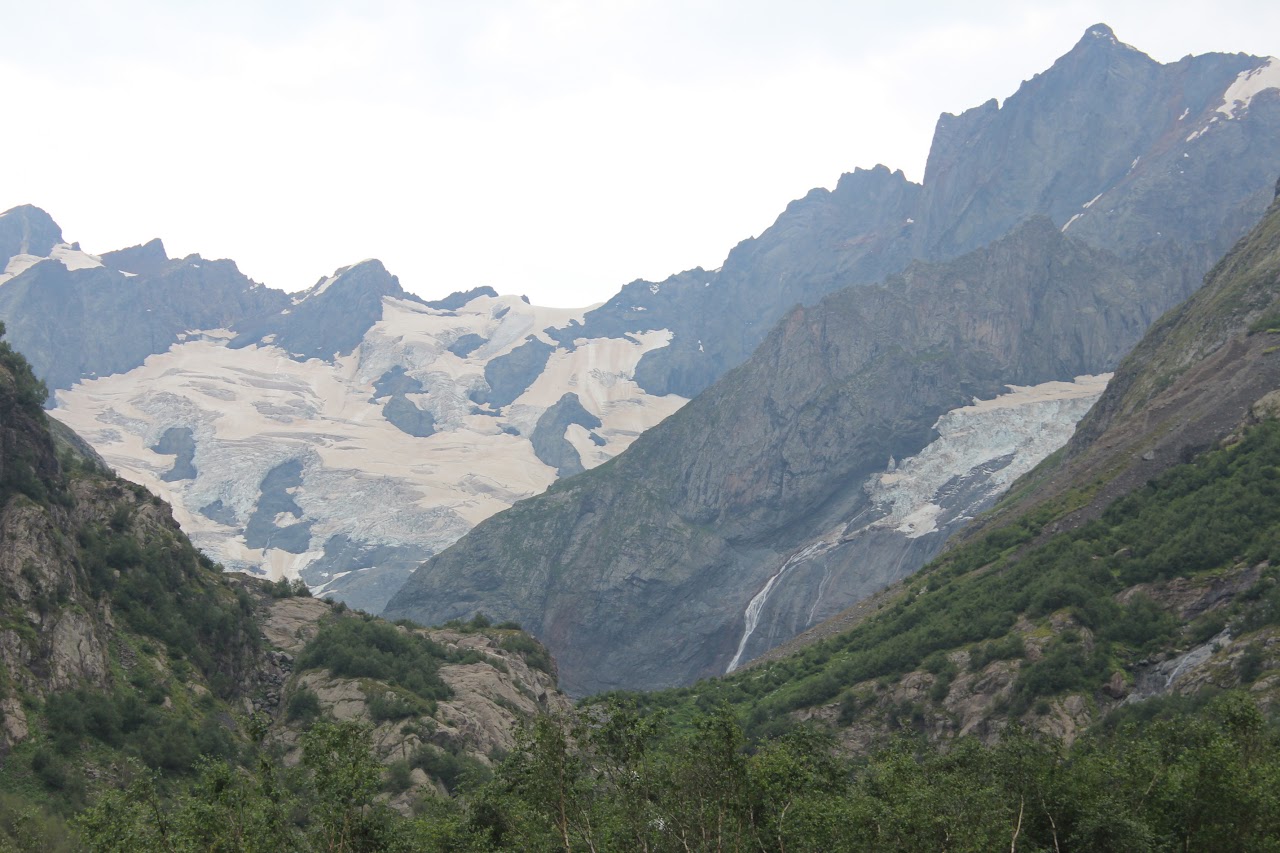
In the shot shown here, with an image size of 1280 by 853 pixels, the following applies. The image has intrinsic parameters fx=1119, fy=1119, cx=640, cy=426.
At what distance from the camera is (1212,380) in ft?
459

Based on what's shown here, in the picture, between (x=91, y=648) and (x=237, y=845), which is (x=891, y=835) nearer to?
(x=237, y=845)

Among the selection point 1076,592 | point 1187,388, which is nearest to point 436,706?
point 1076,592

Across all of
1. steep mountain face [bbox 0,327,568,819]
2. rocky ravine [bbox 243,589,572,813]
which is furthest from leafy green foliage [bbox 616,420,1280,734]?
steep mountain face [bbox 0,327,568,819]

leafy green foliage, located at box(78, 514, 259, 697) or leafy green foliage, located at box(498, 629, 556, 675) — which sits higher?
leafy green foliage, located at box(78, 514, 259, 697)

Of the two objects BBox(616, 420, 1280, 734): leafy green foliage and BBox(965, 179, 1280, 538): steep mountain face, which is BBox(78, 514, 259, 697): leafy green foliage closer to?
BBox(616, 420, 1280, 734): leafy green foliage

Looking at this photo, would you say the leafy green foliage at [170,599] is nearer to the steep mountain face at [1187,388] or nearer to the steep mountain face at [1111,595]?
the steep mountain face at [1111,595]

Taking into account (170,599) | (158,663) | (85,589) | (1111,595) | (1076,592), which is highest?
(85,589)

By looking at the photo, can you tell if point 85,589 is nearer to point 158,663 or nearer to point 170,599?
point 158,663

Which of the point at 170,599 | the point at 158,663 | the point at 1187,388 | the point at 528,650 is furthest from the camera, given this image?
the point at 1187,388

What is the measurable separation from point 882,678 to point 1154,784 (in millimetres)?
63840

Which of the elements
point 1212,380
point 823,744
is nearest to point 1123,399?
point 1212,380

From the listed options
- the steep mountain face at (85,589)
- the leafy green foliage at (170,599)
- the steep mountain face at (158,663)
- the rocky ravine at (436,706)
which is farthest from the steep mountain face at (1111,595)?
the steep mountain face at (85,589)

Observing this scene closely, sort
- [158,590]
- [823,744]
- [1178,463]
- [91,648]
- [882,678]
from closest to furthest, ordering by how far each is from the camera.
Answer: [823,744]
[91,648]
[158,590]
[882,678]
[1178,463]

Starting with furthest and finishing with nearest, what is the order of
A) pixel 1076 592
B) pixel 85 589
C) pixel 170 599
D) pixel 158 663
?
pixel 1076 592 < pixel 170 599 < pixel 158 663 < pixel 85 589
